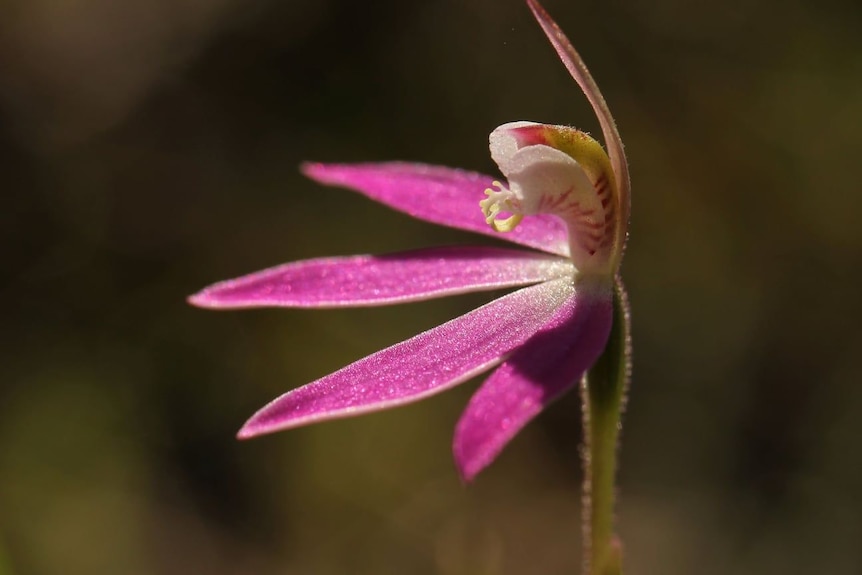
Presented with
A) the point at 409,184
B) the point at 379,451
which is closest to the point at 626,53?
the point at 379,451

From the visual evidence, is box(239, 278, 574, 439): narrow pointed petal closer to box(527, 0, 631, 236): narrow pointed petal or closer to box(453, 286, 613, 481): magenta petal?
box(453, 286, 613, 481): magenta petal

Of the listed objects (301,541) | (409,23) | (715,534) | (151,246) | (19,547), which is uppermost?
(409,23)

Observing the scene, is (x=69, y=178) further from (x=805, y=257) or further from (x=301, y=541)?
(x=805, y=257)

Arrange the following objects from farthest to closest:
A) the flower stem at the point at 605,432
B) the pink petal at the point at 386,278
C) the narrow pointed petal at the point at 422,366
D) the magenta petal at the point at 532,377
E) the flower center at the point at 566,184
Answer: the pink petal at the point at 386,278
the flower center at the point at 566,184
the flower stem at the point at 605,432
the narrow pointed petal at the point at 422,366
the magenta petal at the point at 532,377

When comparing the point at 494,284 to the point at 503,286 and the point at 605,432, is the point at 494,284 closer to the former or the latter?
the point at 503,286

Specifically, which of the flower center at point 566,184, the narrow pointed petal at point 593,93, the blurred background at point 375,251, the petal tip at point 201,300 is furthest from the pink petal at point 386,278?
the blurred background at point 375,251

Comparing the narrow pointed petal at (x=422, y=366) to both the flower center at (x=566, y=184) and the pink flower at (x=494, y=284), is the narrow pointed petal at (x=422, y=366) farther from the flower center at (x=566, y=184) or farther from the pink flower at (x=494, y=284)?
the flower center at (x=566, y=184)
